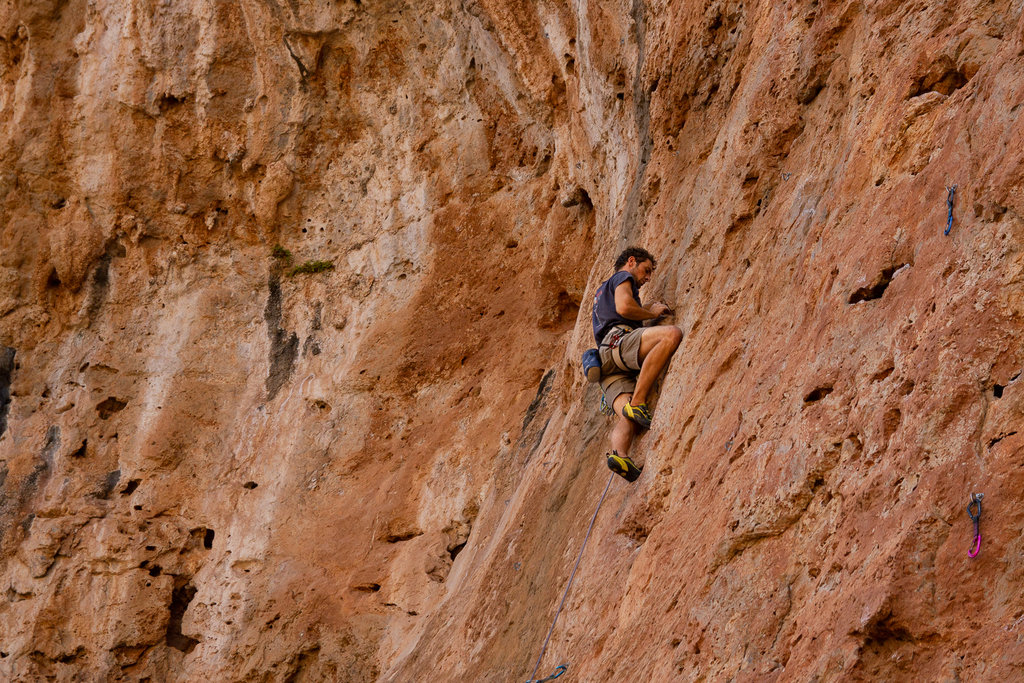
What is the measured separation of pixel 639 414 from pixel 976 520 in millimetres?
2869

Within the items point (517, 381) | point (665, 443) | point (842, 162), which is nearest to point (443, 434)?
point (517, 381)

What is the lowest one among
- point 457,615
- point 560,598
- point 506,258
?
point 457,615

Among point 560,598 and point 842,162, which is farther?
point 560,598

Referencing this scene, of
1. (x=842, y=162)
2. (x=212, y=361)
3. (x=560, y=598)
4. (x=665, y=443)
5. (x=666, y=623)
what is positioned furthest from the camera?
(x=212, y=361)

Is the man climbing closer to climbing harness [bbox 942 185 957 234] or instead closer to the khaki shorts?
the khaki shorts

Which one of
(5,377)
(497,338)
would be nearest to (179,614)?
(5,377)

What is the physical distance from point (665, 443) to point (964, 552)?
2.49 m

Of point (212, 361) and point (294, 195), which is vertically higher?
point (294, 195)

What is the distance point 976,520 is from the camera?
12.6 ft

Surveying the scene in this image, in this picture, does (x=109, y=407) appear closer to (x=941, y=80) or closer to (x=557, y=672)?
(x=557, y=672)

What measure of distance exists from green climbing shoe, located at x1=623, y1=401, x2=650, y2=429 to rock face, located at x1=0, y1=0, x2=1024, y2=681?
167 mm

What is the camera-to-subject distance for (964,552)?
385 centimetres

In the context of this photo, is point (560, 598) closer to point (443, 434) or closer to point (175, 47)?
point (443, 434)

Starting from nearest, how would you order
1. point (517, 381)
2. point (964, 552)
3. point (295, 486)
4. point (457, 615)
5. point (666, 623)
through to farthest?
point (964, 552) < point (666, 623) < point (457, 615) < point (517, 381) < point (295, 486)
